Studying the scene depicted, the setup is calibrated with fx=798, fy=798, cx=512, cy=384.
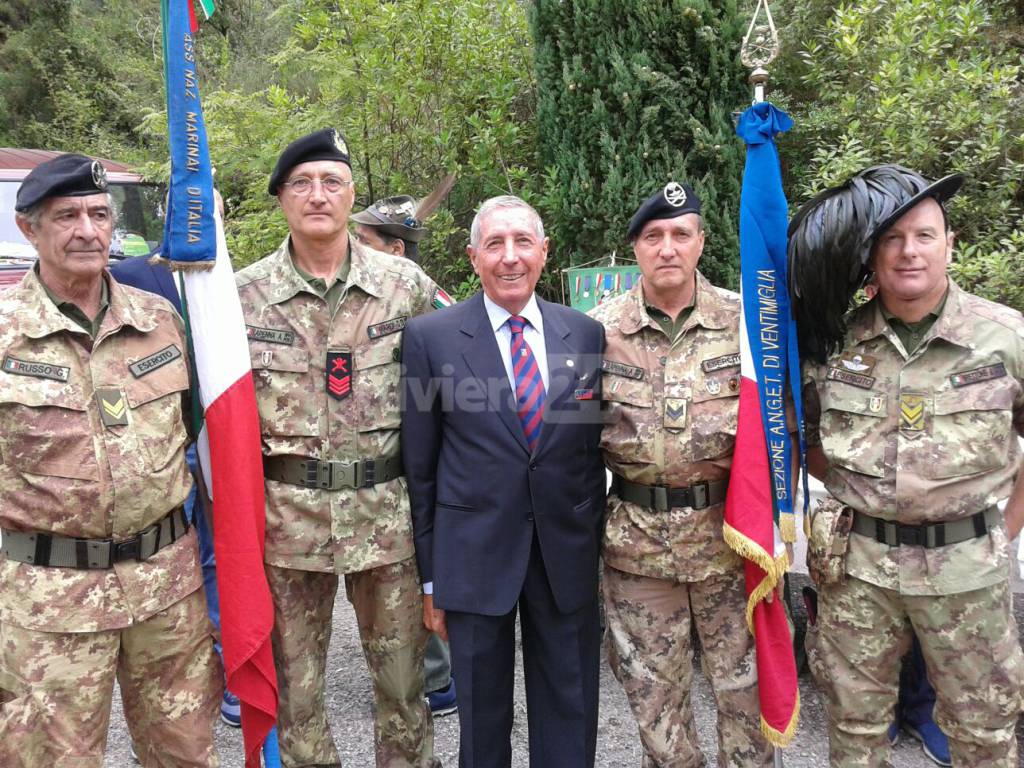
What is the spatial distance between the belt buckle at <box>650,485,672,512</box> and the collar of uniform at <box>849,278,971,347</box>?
748 millimetres

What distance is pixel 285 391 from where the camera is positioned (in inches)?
102

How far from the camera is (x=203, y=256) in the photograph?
8.23 ft

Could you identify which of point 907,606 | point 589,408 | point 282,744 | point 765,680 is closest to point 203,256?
point 589,408

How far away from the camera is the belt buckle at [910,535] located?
233 cm

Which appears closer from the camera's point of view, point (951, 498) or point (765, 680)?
point (951, 498)

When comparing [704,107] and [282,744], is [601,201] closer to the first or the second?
[704,107]

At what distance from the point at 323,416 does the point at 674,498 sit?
117cm

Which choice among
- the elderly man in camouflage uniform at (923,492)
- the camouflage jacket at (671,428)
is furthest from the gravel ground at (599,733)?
the camouflage jacket at (671,428)

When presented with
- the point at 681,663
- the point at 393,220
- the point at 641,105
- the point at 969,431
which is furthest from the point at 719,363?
the point at 641,105

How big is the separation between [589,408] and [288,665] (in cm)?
129

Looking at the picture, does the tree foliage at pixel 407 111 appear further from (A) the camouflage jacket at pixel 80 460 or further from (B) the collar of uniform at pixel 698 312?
(A) the camouflage jacket at pixel 80 460

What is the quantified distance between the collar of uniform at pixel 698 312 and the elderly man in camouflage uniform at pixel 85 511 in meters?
1.48

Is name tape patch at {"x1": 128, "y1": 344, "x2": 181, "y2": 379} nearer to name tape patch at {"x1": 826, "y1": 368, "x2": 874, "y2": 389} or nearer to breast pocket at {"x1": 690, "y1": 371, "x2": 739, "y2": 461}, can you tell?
breast pocket at {"x1": 690, "y1": 371, "x2": 739, "y2": 461}

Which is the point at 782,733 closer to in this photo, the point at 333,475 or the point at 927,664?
the point at 927,664
